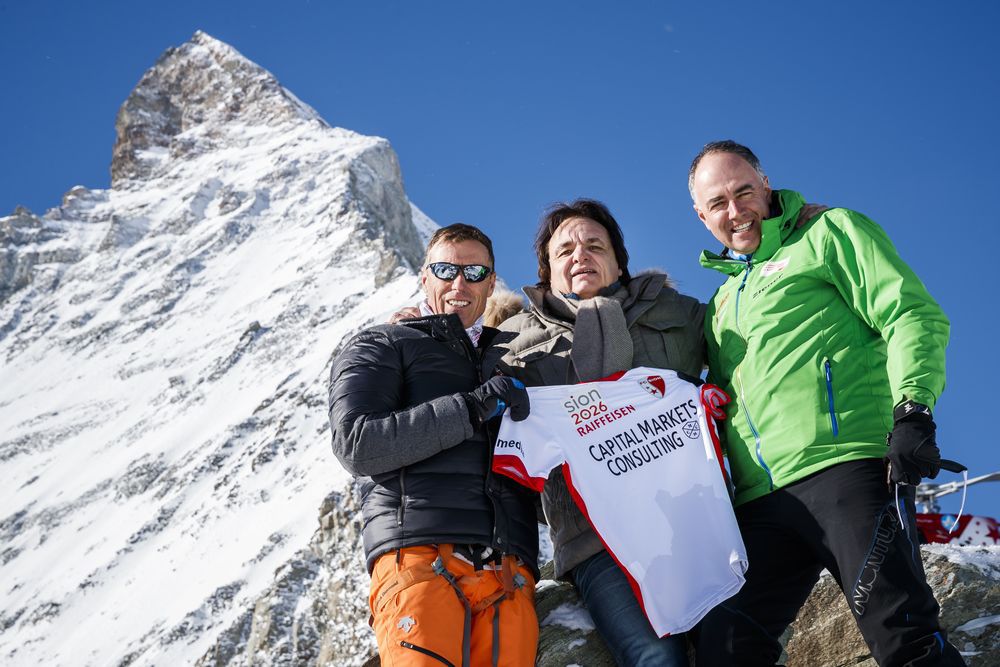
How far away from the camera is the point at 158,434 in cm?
6556

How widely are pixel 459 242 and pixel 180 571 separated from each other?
46239mm

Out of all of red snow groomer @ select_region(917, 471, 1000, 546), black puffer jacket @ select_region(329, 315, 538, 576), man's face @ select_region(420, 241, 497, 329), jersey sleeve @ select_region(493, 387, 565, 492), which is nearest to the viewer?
black puffer jacket @ select_region(329, 315, 538, 576)

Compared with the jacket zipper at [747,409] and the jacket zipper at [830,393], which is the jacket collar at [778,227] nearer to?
the jacket zipper at [747,409]

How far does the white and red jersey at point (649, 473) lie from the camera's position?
342 centimetres

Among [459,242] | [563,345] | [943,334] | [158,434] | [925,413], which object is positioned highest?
[158,434]

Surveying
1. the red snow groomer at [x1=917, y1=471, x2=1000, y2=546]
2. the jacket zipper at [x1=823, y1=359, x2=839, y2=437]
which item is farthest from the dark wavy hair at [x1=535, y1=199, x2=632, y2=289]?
the red snow groomer at [x1=917, y1=471, x2=1000, y2=546]

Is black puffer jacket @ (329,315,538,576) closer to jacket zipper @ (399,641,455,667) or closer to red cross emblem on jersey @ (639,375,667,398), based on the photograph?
jacket zipper @ (399,641,455,667)

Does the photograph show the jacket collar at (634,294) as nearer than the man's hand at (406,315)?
Yes

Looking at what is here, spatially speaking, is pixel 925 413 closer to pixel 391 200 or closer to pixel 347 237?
pixel 347 237

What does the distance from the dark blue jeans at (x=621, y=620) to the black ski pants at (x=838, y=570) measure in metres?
0.16

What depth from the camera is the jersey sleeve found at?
147 inches

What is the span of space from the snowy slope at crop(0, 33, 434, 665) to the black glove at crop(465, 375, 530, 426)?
34.0 metres

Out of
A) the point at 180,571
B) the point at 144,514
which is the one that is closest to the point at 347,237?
the point at 144,514

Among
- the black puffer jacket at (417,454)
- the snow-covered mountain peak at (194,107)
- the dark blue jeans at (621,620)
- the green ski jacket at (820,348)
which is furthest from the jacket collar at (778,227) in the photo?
the snow-covered mountain peak at (194,107)
